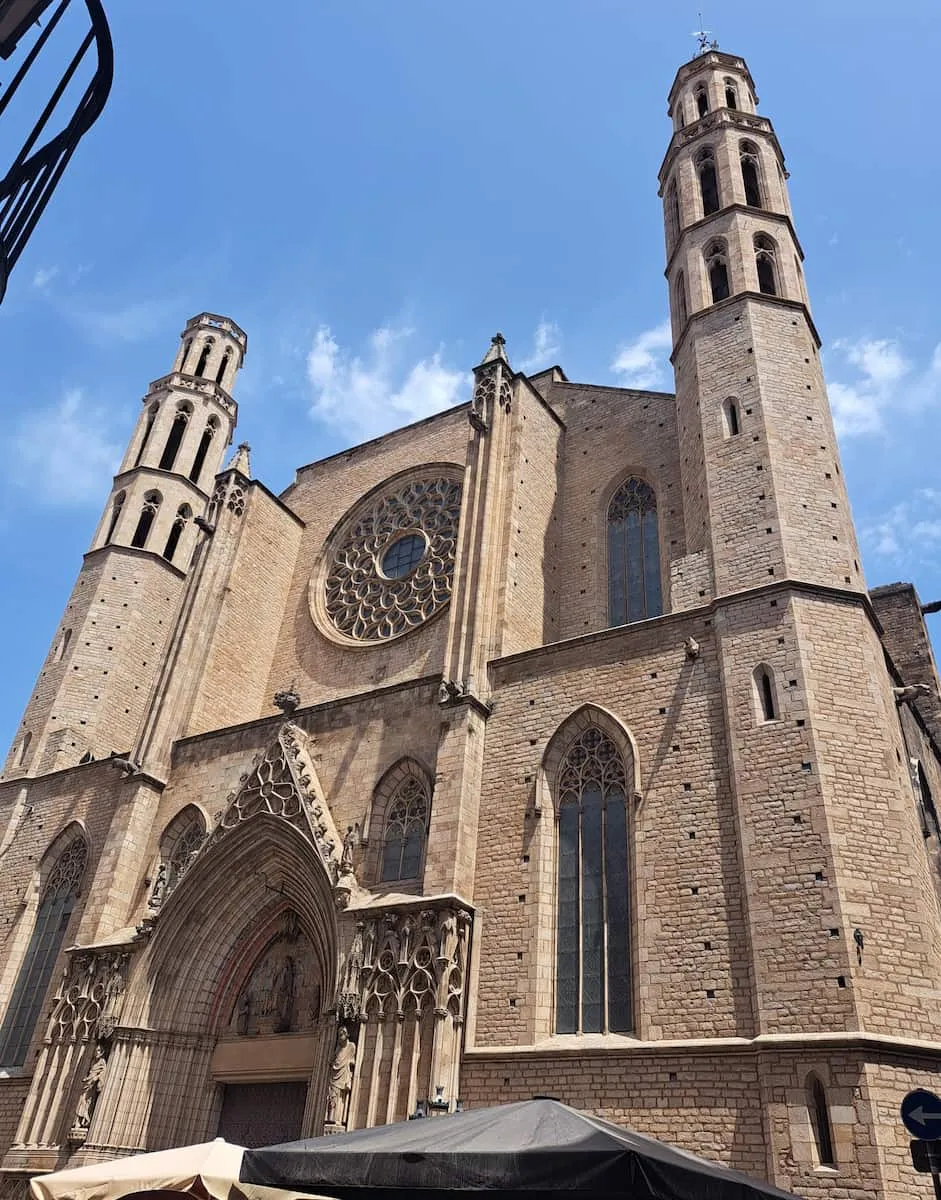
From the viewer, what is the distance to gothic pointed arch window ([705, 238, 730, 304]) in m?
16.5

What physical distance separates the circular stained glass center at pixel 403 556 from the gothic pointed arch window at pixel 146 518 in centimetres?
700

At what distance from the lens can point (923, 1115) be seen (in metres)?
5.31

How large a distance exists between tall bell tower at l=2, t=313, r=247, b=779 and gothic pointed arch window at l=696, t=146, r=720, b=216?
13.6m

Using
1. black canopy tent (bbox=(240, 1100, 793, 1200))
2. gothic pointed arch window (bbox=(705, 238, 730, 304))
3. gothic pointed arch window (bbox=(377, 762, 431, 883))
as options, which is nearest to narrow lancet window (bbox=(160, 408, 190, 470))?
gothic pointed arch window (bbox=(377, 762, 431, 883))

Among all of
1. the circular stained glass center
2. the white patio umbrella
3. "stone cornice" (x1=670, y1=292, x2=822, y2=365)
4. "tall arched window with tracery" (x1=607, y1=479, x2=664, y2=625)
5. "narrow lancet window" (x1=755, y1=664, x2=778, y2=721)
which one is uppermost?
"stone cornice" (x1=670, y1=292, x2=822, y2=365)

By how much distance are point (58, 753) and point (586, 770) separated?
39.3ft

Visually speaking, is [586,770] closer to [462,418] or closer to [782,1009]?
[782,1009]

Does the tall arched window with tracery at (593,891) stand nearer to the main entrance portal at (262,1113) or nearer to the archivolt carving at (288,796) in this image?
the archivolt carving at (288,796)

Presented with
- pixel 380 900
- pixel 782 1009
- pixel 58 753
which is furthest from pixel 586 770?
pixel 58 753

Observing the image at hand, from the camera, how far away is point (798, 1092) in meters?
8.53

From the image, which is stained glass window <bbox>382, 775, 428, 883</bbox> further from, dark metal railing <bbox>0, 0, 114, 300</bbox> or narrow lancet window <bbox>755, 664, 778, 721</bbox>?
dark metal railing <bbox>0, 0, 114, 300</bbox>

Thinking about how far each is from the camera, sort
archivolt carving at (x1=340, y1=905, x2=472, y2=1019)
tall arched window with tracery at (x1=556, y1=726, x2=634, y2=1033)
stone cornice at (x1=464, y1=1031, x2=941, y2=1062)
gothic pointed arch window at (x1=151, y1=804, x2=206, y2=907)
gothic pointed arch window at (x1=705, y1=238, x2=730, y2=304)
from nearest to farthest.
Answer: stone cornice at (x1=464, y1=1031, x2=941, y2=1062) < tall arched window with tracery at (x1=556, y1=726, x2=634, y2=1033) < archivolt carving at (x1=340, y1=905, x2=472, y2=1019) < gothic pointed arch window at (x1=151, y1=804, x2=206, y2=907) < gothic pointed arch window at (x1=705, y1=238, x2=730, y2=304)

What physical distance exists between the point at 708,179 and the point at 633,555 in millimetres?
8131

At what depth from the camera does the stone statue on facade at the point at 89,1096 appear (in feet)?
41.3
